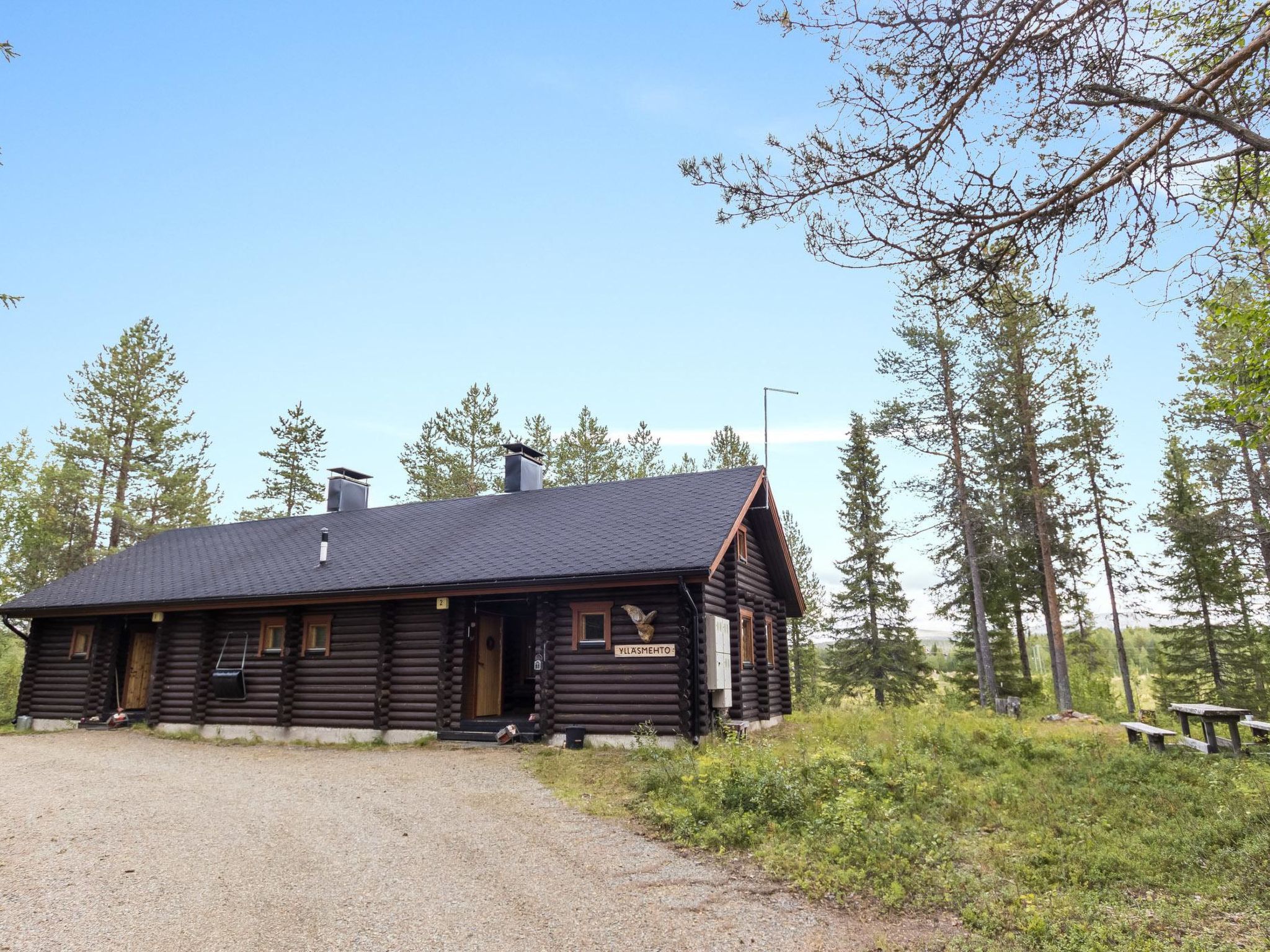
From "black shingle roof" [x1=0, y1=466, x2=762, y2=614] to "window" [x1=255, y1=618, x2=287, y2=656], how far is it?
84 cm

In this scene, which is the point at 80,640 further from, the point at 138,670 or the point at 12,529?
the point at 12,529

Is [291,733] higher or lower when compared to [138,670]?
lower

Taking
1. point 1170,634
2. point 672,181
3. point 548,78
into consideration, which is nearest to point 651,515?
point 548,78

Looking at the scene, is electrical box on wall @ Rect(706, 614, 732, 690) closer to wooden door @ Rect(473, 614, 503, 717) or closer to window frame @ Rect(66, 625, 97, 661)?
wooden door @ Rect(473, 614, 503, 717)

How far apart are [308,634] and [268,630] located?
1187 mm

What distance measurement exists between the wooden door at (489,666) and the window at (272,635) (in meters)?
4.47

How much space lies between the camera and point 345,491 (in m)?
21.9

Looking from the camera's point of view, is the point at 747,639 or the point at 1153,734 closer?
the point at 1153,734

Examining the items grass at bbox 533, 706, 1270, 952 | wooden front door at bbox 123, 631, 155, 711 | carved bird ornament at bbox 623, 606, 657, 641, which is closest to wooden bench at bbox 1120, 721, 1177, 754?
grass at bbox 533, 706, 1270, 952

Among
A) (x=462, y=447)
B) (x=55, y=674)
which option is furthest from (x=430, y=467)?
(x=55, y=674)

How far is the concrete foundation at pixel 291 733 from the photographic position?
14.1m

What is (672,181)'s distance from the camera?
563 cm

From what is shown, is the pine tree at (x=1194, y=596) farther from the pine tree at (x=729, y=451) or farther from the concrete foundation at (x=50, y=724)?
the concrete foundation at (x=50, y=724)

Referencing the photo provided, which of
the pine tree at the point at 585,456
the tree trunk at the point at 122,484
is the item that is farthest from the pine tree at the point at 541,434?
the tree trunk at the point at 122,484
